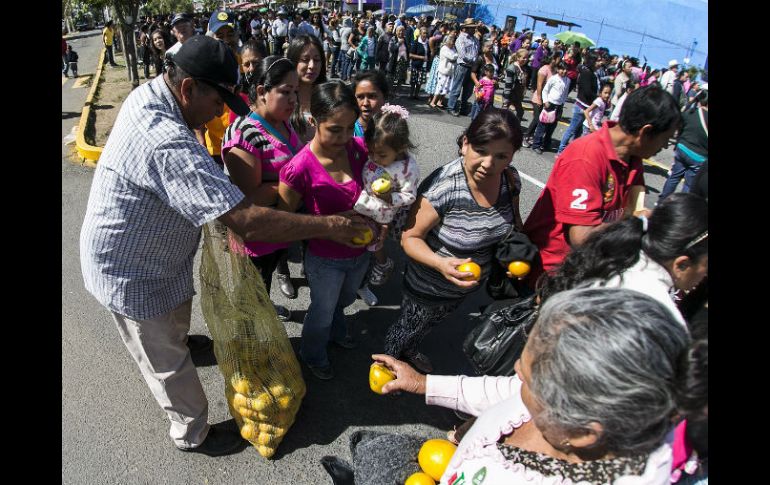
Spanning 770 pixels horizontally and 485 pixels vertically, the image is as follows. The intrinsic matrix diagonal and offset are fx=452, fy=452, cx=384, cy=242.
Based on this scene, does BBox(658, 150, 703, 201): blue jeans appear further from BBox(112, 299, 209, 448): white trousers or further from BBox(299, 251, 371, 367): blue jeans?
BBox(112, 299, 209, 448): white trousers

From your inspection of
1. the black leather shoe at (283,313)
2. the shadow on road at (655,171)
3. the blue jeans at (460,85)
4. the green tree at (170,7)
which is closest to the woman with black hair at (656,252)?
the black leather shoe at (283,313)

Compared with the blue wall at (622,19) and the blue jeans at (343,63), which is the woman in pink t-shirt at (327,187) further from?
the blue wall at (622,19)

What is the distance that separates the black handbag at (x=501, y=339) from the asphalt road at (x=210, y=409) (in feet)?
2.74

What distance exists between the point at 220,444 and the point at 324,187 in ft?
5.24

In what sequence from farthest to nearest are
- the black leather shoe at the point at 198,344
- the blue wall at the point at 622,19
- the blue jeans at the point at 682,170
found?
the blue wall at the point at 622,19
the blue jeans at the point at 682,170
the black leather shoe at the point at 198,344

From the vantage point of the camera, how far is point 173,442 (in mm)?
2664

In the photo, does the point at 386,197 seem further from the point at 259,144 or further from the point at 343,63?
the point at 343,63

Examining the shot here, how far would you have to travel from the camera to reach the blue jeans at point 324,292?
2.70m

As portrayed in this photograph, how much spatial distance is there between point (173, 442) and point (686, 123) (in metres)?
6.59

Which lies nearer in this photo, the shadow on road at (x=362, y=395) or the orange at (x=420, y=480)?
the orange at (x=420, y=480)

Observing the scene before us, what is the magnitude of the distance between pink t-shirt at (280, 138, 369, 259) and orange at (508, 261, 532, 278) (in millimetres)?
894

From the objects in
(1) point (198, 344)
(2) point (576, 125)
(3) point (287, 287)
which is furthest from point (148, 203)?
(2) point (576, 125)
